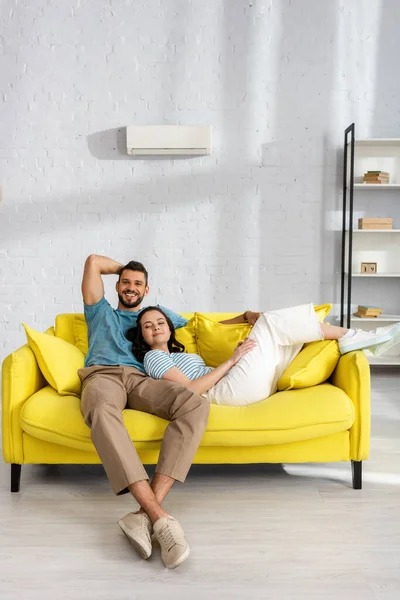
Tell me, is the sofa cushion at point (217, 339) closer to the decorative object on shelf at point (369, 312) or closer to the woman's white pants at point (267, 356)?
the woman's white pants at point (267, 356)

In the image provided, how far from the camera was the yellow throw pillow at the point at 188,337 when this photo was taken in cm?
338

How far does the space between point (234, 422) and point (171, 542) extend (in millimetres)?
657

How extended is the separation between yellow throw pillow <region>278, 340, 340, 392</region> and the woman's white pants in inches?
1.9

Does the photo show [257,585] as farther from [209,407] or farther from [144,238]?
[144,238]

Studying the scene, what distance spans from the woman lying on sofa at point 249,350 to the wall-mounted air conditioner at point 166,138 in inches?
97.3

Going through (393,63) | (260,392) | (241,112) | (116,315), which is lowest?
(260,392)

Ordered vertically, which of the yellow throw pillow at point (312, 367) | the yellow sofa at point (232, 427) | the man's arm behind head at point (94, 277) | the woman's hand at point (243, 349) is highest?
the man's arm behind head at point (94, 277)

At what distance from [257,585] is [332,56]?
4.45 meters

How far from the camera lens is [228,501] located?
2758mm

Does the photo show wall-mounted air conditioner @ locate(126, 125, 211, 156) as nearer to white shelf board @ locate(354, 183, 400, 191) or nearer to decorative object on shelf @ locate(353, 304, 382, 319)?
white shelf board @ locate(354, 183, 400, 191)

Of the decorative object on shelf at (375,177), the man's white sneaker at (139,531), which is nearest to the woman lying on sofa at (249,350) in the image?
the man's white sneaker at (139,531)

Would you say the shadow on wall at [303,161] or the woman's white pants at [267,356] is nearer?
the woman's white pants at [267,356]

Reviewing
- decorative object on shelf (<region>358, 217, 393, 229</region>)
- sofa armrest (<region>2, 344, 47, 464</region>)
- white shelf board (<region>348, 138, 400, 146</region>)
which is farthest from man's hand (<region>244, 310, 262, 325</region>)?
white shelf board (<region>348, 138, 400, 146</region>)

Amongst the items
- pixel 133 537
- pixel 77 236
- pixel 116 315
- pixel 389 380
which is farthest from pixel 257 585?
pixel 77 236
